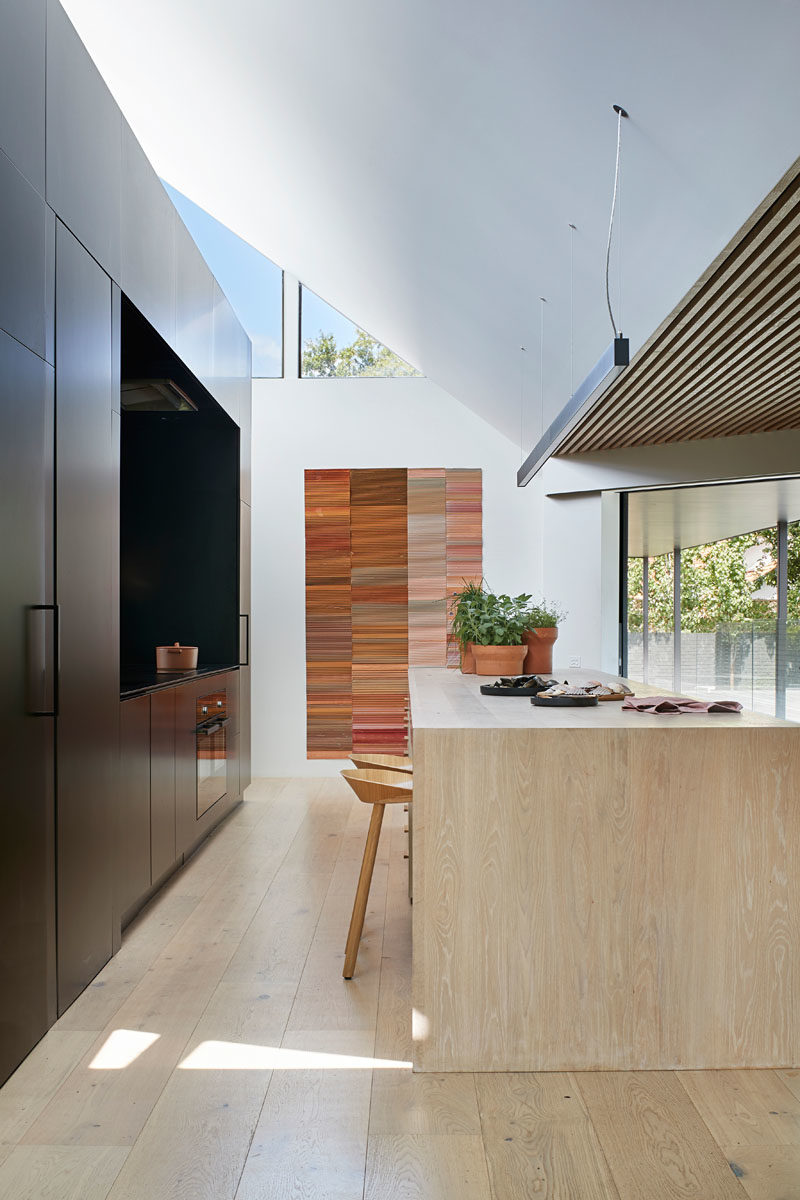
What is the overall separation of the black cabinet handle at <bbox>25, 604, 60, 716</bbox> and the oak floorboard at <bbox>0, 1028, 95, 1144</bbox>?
87 cm

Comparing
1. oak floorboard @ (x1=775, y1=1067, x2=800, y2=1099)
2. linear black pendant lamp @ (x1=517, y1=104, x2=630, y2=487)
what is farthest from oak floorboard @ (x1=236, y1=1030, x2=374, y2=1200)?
linear black pendant lamp @ (x1=517, y1=104, x2=630, y2=487)

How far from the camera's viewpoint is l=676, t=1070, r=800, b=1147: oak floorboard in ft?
6.72

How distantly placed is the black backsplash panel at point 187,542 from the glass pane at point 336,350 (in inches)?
59.8

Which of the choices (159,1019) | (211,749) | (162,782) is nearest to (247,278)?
(211,749)

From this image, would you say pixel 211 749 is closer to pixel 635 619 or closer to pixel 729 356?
pixel 635 619

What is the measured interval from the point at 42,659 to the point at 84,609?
17.5 inches

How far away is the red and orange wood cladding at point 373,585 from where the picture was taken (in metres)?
6.85

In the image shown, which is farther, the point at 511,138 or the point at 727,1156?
the point at 511,138

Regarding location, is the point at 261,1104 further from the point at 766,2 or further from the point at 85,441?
the point at 766,2

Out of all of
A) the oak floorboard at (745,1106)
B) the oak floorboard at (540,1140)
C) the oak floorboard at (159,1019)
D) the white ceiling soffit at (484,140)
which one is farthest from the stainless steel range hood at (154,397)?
the oak floorboard at (745,1106)

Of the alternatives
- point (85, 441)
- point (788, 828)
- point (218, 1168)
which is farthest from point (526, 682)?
point (218, 1168)

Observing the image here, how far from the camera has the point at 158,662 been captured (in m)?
4.88

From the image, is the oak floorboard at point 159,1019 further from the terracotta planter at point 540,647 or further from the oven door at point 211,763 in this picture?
the terracotta planter at point 540,647

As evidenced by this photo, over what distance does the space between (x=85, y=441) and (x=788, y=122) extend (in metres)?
2.13
